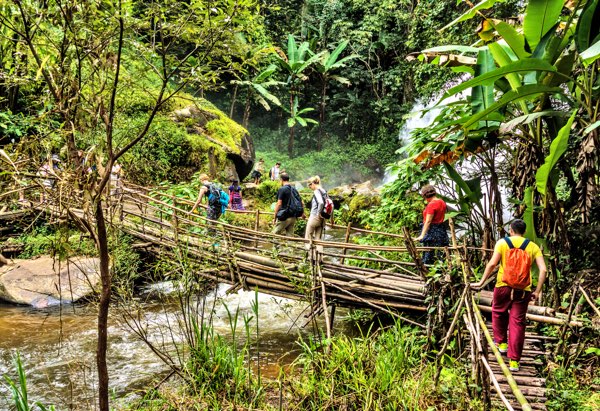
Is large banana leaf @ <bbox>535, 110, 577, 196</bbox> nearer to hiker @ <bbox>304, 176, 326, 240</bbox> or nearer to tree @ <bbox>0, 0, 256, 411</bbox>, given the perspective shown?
tree @ <bbox>0, 0, 256, 411</bbox>

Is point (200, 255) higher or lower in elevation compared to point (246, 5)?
lower

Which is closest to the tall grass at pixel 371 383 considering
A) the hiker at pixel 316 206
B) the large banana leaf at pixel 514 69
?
the large banana leaf at pixel 514 69

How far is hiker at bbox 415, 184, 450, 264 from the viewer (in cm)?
554

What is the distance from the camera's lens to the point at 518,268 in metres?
3.72

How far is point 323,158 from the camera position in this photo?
2284cm

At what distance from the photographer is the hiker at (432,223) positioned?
5.54 meters

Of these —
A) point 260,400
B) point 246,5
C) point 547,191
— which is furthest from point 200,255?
point 547,191

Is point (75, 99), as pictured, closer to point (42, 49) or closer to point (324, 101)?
point (42, 49)

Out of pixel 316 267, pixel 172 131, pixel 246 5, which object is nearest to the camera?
pixel 246 5

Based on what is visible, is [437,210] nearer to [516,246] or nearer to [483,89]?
[483,89]

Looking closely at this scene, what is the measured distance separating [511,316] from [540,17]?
2592 millimetres

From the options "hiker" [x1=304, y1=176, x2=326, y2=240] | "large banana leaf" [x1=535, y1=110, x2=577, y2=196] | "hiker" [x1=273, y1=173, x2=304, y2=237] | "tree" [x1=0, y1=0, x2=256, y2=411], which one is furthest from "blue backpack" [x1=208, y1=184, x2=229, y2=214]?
"large banana leaf" [x1=535, y1=110, x2=577, y2=196]

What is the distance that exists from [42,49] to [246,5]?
4.33ft

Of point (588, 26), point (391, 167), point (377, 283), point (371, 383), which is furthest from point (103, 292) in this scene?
point (391, 167)
